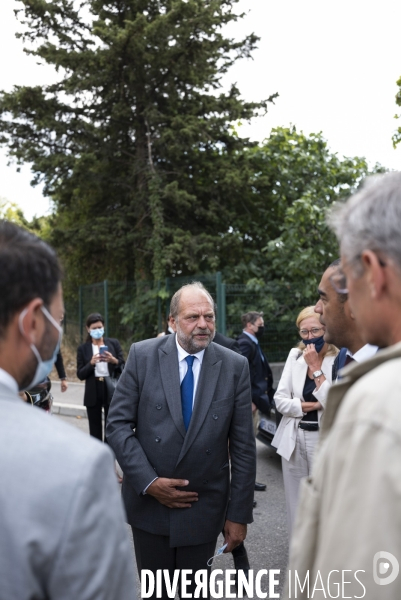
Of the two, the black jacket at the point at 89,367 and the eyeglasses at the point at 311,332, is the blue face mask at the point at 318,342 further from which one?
the black jacket at the point at 89,367

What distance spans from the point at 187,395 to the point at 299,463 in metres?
1.47

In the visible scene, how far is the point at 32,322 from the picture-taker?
1500 millimetres

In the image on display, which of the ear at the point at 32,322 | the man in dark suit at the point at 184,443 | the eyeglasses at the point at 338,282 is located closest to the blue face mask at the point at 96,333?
the man in dark suit at the point at 184,443

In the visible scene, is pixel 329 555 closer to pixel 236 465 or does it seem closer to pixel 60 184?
pixel 236 465

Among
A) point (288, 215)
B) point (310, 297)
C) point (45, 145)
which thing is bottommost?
point (310, 297)

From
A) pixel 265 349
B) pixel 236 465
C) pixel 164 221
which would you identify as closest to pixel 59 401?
pixel 265 349

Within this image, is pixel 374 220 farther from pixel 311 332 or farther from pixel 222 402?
pixel 311 332

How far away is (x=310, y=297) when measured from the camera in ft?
45.0

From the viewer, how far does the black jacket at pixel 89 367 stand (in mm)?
8031

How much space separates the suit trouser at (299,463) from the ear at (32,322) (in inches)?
130

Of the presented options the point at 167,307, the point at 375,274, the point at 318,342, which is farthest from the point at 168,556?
the point at 167,307

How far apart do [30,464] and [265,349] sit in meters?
12.0

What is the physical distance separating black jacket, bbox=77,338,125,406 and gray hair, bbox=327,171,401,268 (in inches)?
269

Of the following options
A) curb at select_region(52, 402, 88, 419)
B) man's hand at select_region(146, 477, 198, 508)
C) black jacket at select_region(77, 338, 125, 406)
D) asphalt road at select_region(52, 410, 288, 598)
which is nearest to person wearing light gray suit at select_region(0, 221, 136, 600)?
man's hand at select_region(146, 477, 198, 508)
